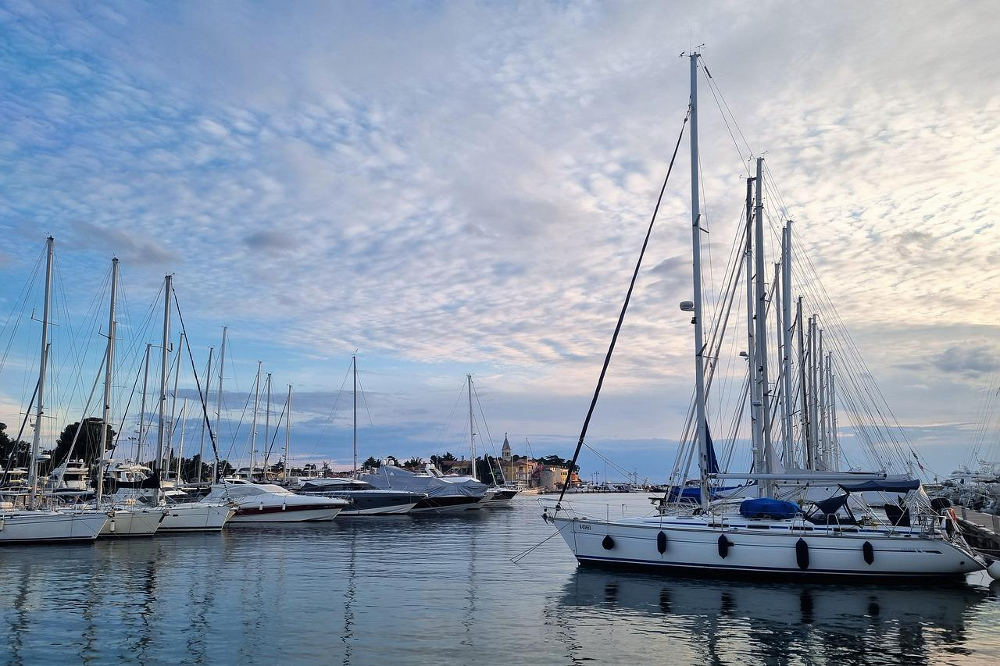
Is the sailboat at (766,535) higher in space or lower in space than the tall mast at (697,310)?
lower

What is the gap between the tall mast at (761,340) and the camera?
33531 millimetres

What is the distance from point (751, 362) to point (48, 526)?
1472 inches

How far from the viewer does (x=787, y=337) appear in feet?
140

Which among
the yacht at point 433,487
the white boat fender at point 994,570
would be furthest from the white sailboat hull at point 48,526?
the white boat fender at point 994,570

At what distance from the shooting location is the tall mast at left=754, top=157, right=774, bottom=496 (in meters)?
33.5

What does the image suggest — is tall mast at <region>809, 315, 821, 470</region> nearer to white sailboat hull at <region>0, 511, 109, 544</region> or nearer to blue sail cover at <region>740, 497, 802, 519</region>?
blue sail cover at <region>740, 497, 802, 519</region>

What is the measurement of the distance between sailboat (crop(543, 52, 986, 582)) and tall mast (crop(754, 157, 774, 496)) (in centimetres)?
358

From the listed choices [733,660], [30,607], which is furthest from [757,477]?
[30,607]

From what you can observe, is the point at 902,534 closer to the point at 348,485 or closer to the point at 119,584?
the point at 119,584

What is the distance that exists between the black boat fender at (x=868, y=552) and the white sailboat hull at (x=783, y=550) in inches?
2.2

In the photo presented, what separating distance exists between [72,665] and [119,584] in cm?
1184

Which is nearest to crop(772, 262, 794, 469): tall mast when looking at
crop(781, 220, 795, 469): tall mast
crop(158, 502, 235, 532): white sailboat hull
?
crop(781, 220, 795, 469): tall mast

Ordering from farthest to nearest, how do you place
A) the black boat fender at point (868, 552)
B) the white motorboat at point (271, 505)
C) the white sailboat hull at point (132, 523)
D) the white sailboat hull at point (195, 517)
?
the white motorboat at point (271, 505), the white sailboat hull at point (195, 517), the white sailboat hull at point (132, 523), the black boat fender at point (868, 552)

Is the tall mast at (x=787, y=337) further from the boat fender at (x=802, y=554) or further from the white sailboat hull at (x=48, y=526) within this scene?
the white sailboat hull at (x=48, y=526)
